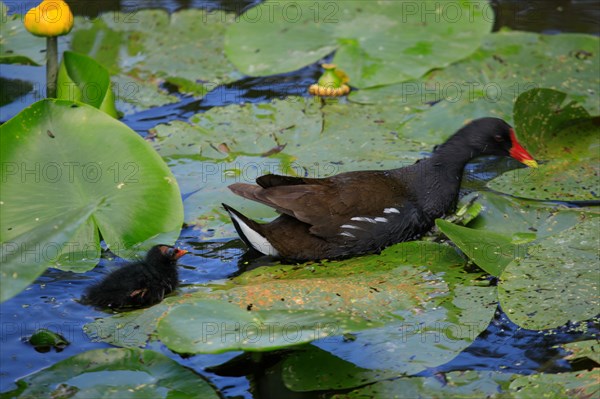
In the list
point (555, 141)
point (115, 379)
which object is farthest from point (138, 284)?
point (555, 141)

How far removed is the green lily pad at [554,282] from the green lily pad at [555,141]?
653 mm

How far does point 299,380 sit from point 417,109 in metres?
2.75

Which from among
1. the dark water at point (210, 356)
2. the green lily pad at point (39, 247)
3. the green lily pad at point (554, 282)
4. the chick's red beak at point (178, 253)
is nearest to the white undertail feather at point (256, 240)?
the dark water at point (210, 356)

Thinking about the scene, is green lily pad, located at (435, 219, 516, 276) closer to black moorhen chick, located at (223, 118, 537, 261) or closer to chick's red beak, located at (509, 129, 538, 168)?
black moorhen chick, located at (223, 118, 537, 261)

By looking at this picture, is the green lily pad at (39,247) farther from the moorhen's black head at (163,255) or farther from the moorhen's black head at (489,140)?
the moorhen's black head at (489,140)

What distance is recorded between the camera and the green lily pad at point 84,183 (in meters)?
4.22

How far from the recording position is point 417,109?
5.77 meters

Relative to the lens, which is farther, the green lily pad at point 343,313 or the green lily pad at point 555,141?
the green lily pad at point 555,141

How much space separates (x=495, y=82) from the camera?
5793 millimetres

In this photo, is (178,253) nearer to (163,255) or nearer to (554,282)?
(163,255)

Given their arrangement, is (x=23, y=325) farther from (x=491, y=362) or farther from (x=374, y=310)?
(x=491, y=362)

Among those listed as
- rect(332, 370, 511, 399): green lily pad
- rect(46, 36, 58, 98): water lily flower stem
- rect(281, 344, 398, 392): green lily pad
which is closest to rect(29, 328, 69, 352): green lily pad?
rect(281, 344, 398, 392): green lily pad

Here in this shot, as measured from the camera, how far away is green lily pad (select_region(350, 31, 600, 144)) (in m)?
5.49

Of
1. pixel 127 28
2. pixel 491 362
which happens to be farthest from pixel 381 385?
pixel 127 28
